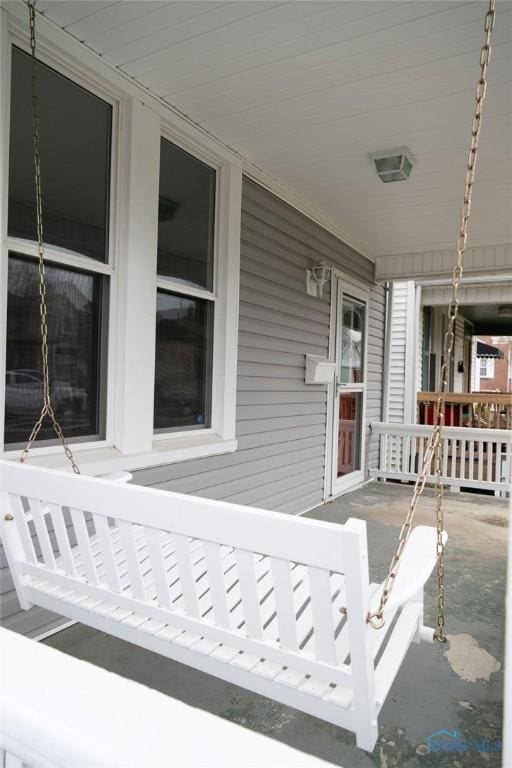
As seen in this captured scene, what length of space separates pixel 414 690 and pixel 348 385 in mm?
3681

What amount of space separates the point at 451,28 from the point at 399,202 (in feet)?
6.80

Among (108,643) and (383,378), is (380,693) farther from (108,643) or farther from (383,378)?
(383,378)

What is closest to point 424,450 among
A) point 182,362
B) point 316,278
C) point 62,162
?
point 316,278

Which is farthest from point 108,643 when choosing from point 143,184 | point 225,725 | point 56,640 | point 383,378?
point 383,378

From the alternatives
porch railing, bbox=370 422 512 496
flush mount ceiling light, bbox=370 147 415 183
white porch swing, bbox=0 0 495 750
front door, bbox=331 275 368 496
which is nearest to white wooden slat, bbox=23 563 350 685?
white porch swing, bbox=0 0 495 750

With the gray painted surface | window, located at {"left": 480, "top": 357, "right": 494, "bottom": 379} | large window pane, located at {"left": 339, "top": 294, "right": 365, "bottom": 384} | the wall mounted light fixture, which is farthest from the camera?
window, located at {"left": 480, "top": 357, "right": 494, "bottom": 379}

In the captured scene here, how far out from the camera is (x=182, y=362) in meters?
3.02

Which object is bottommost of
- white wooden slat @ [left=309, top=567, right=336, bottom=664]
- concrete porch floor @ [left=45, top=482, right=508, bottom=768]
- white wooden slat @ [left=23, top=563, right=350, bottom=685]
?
concrete porch floor @ [left=45, top=482, right=508, bottom=768]

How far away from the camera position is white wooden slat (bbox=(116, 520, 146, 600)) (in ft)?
4.68

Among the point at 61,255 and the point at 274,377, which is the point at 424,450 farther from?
the point at 61,255

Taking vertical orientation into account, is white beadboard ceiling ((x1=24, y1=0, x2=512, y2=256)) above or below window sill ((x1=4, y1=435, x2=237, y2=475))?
above

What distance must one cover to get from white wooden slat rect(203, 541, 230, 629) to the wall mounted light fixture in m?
3.34

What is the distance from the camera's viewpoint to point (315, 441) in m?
4.73

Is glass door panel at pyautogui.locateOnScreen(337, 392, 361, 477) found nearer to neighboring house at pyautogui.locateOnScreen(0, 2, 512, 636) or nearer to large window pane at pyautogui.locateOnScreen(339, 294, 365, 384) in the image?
large window pane at pyautogui.locateOnScreen(339, 294, 365, 384)
